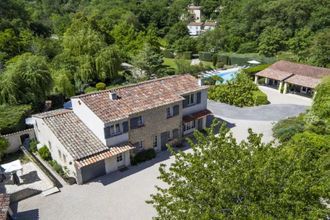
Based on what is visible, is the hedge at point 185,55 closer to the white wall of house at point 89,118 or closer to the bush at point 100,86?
the bush at point 100,86

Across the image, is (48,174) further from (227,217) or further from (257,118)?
(257,118)

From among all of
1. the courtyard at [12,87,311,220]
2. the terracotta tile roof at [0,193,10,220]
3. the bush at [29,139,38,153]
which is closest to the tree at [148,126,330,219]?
the courtyard at [12,87,311,220]

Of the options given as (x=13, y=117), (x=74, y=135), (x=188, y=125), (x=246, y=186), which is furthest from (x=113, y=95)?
(x=246, y=186)

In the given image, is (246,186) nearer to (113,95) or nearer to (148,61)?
(113,95)


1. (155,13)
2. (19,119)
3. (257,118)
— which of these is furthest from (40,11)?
(257,118)

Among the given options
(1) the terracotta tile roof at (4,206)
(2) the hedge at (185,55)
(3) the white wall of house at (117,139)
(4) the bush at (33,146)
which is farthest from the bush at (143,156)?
(2) the hedge at (185,55)
